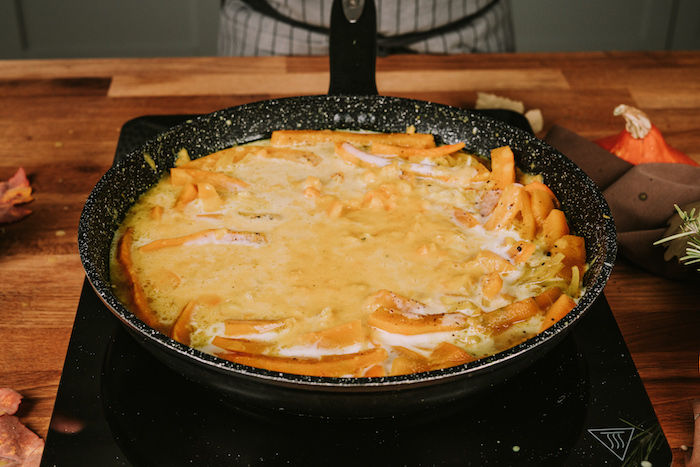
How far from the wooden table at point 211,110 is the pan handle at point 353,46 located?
1.63 feet

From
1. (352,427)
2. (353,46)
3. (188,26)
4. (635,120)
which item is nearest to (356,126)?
(353,46)

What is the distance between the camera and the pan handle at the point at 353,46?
5.59 feet

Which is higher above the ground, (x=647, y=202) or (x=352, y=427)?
(x=647, y=202)

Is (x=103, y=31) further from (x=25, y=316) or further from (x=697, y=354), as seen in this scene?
(x=697, y=354)

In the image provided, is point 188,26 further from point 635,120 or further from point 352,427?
point 352,427

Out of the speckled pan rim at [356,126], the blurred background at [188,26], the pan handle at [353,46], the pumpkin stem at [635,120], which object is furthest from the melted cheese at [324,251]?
the blurred background at [188,26]

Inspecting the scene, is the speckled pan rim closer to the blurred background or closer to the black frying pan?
the black frying pan

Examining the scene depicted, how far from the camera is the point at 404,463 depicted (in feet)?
3.43

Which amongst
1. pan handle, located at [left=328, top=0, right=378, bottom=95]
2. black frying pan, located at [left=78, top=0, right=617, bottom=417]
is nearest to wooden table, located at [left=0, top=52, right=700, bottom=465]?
black frying pan, located at [left=78, top=0, right=617, bottom=417]

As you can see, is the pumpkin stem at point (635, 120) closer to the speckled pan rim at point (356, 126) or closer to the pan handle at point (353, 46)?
the speckled pan rim at point (356, 126)

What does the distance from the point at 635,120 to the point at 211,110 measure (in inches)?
48.7

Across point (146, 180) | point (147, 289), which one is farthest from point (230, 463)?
point (146, 180)

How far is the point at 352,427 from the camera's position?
110 centimetres

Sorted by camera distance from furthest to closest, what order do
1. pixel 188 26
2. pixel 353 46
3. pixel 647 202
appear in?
1. pixel 188 26
2. pixel 353 46
3. pixel 647 202
